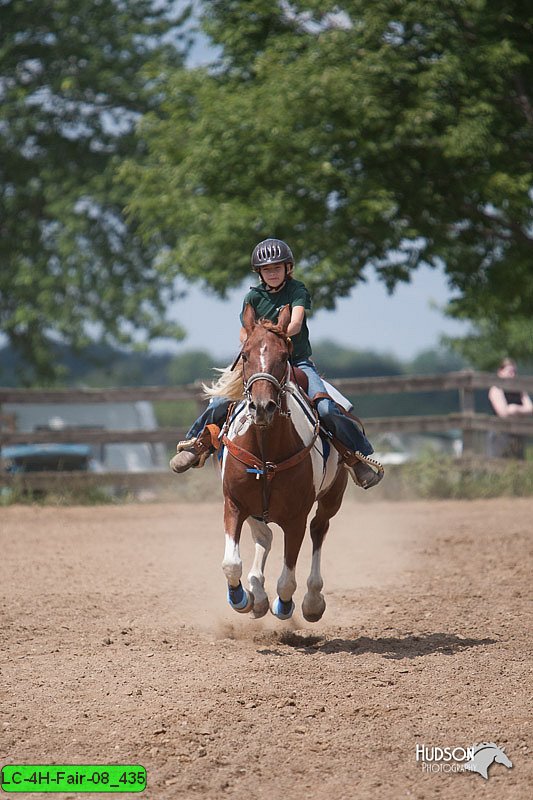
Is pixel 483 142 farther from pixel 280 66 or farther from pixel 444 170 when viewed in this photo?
pixel 280 66

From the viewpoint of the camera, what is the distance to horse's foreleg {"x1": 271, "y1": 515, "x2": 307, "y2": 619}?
279 inches

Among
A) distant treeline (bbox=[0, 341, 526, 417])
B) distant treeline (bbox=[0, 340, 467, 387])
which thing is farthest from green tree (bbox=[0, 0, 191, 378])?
distant treeline (bbox=[0, 340, 467, 387])

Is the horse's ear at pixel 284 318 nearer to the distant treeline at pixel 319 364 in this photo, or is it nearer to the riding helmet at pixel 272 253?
the riding helmet at pixel 272 253

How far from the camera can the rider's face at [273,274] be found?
23.6 ft

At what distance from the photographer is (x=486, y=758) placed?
4.90 m

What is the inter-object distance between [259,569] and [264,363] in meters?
1.93

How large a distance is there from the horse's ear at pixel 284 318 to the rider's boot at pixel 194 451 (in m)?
1.23

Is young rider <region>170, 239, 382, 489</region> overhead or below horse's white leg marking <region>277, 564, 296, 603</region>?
overhead

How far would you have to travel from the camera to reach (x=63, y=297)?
30.5 metres

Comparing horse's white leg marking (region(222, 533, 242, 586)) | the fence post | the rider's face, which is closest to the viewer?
horse's white leg marking (region(222, 533, 242, 586))

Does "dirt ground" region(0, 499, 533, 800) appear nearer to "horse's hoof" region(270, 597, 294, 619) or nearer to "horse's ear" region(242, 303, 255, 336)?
"horse's hoof" region(270, 597, 294, 619)

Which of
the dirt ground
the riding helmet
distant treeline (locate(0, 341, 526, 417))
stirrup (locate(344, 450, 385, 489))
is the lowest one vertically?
distant treeline (locate(0, 341, 526, 417))

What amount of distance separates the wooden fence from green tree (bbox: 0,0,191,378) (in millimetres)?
12505

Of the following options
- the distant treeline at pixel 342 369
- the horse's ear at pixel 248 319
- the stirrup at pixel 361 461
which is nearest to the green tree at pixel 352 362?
the distant treeline at pixel 342 369
